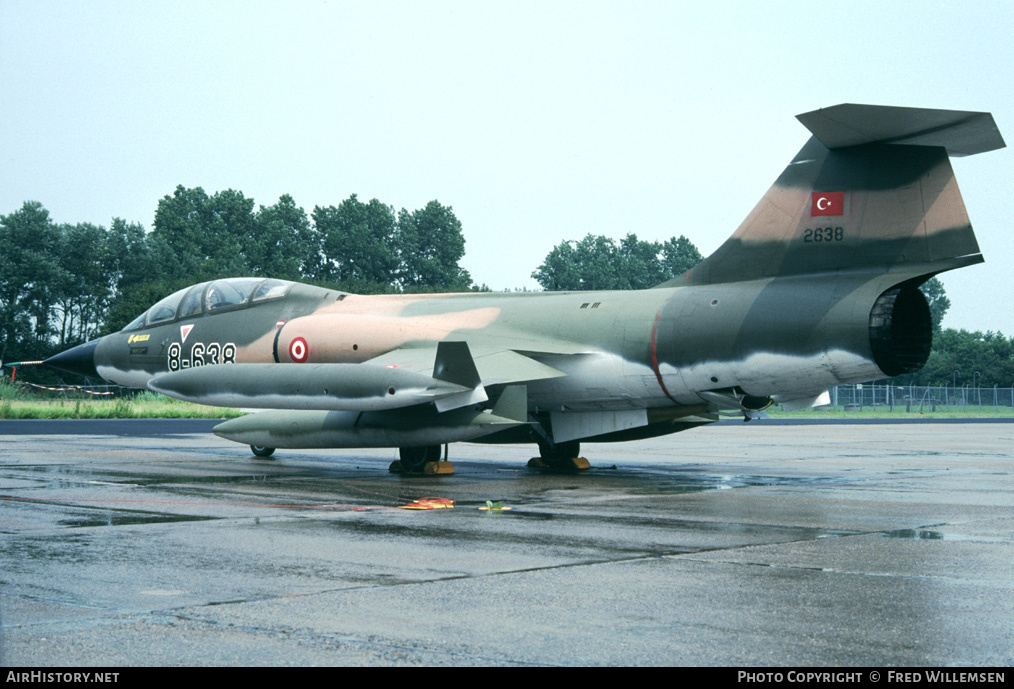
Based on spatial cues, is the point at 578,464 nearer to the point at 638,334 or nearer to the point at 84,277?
the point at 638,334

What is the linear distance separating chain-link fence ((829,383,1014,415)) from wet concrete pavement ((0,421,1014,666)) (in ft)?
198

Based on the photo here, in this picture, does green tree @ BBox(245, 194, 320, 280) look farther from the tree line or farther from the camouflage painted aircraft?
the camouflage painted aircraft

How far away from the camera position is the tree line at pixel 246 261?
261 feet

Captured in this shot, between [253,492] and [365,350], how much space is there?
475 cm

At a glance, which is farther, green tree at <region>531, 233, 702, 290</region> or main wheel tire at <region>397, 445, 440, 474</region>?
green tree at <region>531, 233, 702, 290</region>

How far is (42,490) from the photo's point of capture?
39.6 feet

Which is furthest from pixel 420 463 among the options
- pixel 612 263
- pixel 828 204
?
pixel 612 263

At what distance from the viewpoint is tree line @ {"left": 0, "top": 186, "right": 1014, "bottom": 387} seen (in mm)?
79587

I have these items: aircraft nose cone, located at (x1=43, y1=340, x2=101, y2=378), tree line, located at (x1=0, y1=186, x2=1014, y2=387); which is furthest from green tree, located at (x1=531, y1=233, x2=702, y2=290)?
aircraft nose cone, located at (x1=43, y1=340, x2=101, y2=378)

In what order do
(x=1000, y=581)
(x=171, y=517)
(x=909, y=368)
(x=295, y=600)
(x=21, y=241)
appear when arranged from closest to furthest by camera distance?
(x=295, y=600) → (x=1000, y=581) → (x=171, y=517) → (x=909, y=368) → (x=21, y=241)

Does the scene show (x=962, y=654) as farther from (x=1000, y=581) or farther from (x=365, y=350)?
(x=365, y=350)

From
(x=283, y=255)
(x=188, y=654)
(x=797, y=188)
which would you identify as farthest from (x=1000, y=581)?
(x=283, y=255)

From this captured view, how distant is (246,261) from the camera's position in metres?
98.4

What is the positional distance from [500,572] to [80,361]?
15.6 m
